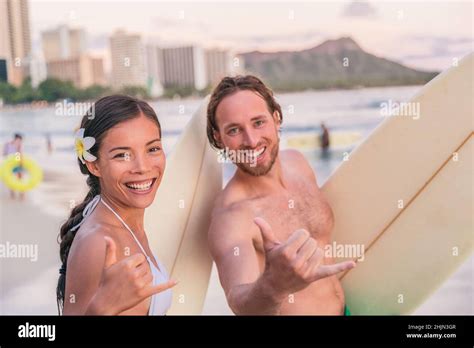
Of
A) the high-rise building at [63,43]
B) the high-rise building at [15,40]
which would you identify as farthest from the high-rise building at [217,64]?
the high-rise building at [15,40]

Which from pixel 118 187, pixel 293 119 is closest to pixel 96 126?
pixel 118 187

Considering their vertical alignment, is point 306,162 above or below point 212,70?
below

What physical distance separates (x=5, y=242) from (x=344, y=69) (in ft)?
5.33

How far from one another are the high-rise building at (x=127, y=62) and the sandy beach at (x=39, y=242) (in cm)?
47

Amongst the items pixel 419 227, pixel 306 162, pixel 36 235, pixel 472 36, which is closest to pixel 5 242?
pixel 36 235

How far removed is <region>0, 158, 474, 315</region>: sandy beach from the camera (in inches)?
108

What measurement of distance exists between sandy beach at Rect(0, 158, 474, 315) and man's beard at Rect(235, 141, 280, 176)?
0.51 m

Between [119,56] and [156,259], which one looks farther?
[119,56]

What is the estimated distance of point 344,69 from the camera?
2.80 m

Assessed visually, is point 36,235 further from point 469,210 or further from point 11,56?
point 469,210

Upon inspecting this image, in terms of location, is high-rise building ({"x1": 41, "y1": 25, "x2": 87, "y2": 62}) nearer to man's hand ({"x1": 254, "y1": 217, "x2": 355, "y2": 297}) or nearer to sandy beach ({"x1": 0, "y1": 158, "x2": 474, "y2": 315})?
sandy beach ({"x1": 0, "y1": 158, "x2": 474, "y2": 315})

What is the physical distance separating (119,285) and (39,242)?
74cm
